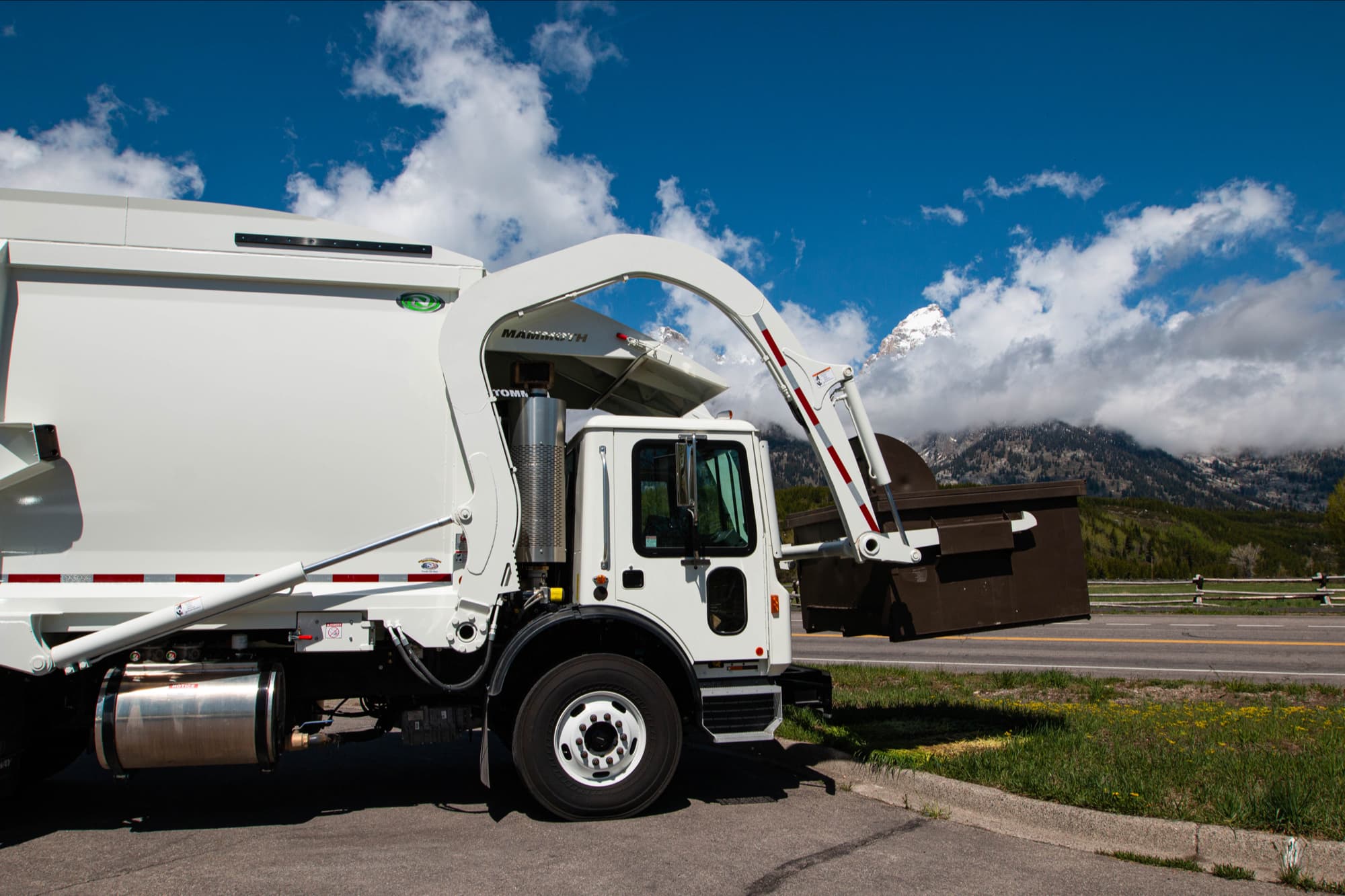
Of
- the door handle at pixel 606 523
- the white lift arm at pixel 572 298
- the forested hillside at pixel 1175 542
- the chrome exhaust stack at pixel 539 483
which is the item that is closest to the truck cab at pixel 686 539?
the door handle at pixel 606 523

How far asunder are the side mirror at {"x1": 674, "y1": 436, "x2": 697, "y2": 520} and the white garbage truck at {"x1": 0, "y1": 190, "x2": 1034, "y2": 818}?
0.7 inches

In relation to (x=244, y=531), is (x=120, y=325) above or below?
above

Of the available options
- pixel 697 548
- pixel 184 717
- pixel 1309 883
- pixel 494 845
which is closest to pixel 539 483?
pixel 697 548

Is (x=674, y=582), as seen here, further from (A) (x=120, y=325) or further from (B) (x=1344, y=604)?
(B) (x=1344, y=604)

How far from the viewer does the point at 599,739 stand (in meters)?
5.61

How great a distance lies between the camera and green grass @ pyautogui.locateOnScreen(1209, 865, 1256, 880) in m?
4.43

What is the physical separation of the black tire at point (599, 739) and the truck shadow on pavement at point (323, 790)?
25 centimetres

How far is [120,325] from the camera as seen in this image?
5.54 meters

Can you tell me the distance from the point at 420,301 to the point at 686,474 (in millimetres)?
2018

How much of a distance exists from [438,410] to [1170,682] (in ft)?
26.5

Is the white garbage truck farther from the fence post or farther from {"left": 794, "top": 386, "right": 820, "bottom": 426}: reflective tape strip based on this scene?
the fence post

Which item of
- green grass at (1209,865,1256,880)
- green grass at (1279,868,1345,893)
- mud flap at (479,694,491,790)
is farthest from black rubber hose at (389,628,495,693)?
green grass at (1279,868,1345,893)

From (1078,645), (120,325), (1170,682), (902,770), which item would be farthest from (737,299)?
(1078,645)

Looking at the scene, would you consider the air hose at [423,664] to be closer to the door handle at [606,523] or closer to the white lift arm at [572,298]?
the white lift arm at [572,298]
